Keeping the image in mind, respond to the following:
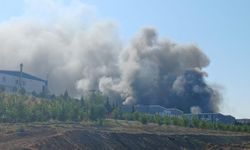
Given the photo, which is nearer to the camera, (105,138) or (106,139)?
(106,139)

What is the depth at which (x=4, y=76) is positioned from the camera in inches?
2734

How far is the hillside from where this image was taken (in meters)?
29.7

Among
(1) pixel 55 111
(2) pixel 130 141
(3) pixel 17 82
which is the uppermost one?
(3) pixel 17 82

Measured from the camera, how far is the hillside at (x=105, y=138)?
29.7 meters

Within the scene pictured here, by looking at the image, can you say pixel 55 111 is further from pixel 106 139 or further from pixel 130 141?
pixel 106 139

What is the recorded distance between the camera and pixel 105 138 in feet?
112

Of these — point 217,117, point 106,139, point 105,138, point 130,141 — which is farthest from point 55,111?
point 217,117

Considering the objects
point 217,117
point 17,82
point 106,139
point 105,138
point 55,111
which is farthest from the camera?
point 217,117

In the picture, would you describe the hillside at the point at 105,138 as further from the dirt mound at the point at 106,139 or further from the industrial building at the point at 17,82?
the industrial building at the point at 17,82

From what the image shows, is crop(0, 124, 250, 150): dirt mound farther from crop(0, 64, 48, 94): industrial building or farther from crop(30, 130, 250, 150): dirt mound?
crop(0, 64, 48, 94): industrial building

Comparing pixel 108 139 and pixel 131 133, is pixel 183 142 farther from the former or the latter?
pixel 108 139

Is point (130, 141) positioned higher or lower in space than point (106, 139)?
lower

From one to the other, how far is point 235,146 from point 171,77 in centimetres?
4820

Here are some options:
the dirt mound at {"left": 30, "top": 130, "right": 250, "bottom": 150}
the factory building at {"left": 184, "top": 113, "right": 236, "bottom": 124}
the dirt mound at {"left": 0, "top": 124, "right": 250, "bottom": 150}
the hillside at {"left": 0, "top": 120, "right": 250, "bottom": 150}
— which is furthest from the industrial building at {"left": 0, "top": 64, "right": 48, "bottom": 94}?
the dirt mound at {"left": 30, "top": 130, "right": 250, "bottom": 150}
